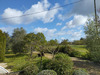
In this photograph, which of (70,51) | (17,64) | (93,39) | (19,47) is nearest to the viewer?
(93,39)

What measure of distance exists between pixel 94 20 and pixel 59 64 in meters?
5.03

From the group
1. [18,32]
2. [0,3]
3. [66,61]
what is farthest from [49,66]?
[18,32]

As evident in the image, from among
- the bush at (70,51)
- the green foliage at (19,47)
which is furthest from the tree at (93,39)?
the green foliage at (19,47)

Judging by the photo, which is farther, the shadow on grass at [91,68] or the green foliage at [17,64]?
the green foliage at [17,64]

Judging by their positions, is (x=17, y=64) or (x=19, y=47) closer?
(x=17, y=64)

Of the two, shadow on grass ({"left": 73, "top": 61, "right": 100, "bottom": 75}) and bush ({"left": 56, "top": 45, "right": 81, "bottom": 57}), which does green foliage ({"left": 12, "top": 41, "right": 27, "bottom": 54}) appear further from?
shadow on grass ({"left": 73, "top": 61, "right": 100, "bottom": 75})

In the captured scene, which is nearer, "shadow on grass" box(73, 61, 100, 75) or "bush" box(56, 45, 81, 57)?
"shadow on grass" box(73, 61, 100, 75)

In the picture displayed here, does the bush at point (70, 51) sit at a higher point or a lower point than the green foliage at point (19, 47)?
lower

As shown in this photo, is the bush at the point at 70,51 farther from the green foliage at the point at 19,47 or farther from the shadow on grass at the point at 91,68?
the green foliage at the point at 19,47

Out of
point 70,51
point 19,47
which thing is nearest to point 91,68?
point 70,51

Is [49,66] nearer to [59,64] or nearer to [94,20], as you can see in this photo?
[59,64]

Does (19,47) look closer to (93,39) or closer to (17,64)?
(17,64)

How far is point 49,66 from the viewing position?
408 cm

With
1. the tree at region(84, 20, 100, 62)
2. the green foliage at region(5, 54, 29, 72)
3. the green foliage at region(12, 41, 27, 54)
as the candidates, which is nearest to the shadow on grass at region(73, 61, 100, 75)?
the tree at region(84, 20, 100, 62)
